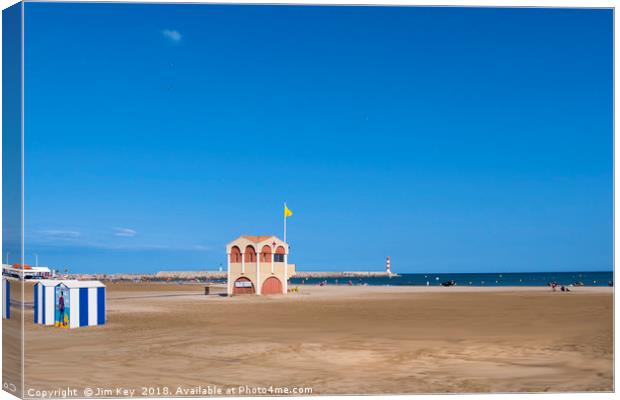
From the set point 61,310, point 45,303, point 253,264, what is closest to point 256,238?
point 253,264

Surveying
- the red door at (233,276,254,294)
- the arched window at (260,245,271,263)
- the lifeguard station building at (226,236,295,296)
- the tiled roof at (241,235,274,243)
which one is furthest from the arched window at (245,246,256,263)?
the red door at (233,276,254,294)

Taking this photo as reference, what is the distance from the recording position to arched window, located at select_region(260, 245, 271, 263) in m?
55.7

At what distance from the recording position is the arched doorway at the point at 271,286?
56188 mm

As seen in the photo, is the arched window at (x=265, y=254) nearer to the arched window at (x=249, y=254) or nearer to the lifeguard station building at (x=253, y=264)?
the lifeguard station building at (x=253, y=264)

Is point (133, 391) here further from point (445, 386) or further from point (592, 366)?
point (592, 366)

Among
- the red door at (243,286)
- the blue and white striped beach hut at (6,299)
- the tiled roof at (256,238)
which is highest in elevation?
the tiled roof at (256,238)

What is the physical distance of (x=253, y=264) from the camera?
5553 centimetres

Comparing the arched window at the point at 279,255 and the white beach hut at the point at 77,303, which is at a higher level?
the arched window at the point at 279,255

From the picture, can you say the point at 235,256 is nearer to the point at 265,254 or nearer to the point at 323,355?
the point at 265,254

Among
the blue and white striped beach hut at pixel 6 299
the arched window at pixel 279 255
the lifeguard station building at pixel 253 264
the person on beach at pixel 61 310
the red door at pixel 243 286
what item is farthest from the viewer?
the arched window at pixel 279 255

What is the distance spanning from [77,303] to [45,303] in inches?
70.8


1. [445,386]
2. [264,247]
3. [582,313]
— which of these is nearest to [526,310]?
[582,313]

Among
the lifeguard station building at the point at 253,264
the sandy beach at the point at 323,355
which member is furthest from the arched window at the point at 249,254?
the sandy beach at the point at 323,355

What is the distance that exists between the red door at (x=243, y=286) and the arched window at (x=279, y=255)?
3.11 metres
